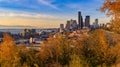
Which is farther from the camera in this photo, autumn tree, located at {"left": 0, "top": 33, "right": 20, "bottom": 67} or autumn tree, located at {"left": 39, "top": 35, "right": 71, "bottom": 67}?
autumn tree, located at {"left": 39, "top": 35, "right": 71, "bottom": 67}

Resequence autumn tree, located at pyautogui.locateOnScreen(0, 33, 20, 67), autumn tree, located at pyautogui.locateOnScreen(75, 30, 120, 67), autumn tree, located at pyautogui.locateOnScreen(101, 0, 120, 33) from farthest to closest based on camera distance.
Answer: autumn tree, located at pyautogui.locateOnScreen(75, 30, 120, 67)
autumn tree, located at pyautogui.locateOnScreen(0, 33, 20, 67)
autumn tree, located at pyautogui.locateOnScreen(101, 0, 120, 33)

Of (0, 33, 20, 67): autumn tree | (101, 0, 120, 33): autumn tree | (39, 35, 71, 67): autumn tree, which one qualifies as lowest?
(39, 35, 71, 67): autumn tree

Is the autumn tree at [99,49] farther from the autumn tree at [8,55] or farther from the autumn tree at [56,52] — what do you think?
the autumn tree at [8,55]

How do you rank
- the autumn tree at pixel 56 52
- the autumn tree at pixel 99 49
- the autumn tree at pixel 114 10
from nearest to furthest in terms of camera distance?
the autumn tree at pixel 114 10 → the autumn tree at pixel 99 49 → the autumn tree at pixel 56 52

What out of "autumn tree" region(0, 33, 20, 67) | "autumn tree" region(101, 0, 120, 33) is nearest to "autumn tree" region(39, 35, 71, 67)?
"autumn tree" region(0, 33, 20, 67)

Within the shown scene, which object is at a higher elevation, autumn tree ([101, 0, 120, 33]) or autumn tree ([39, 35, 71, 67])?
autumn tree ([101, 0, 120, 33])

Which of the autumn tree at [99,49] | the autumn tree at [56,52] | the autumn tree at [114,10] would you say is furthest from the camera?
the autumn tree at [56,52]

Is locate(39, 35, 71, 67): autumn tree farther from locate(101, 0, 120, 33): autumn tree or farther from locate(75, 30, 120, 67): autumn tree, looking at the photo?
locate(101, 0, 120, 33): autumn tree

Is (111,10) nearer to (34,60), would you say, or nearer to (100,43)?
(34,60)

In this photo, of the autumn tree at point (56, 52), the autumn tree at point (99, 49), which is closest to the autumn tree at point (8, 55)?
the autumn tree at point (56, 52)

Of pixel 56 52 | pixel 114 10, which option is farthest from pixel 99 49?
pixel 114 10

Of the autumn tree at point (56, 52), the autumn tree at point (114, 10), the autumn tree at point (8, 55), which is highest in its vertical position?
the autumn tree at point (114, 10)
